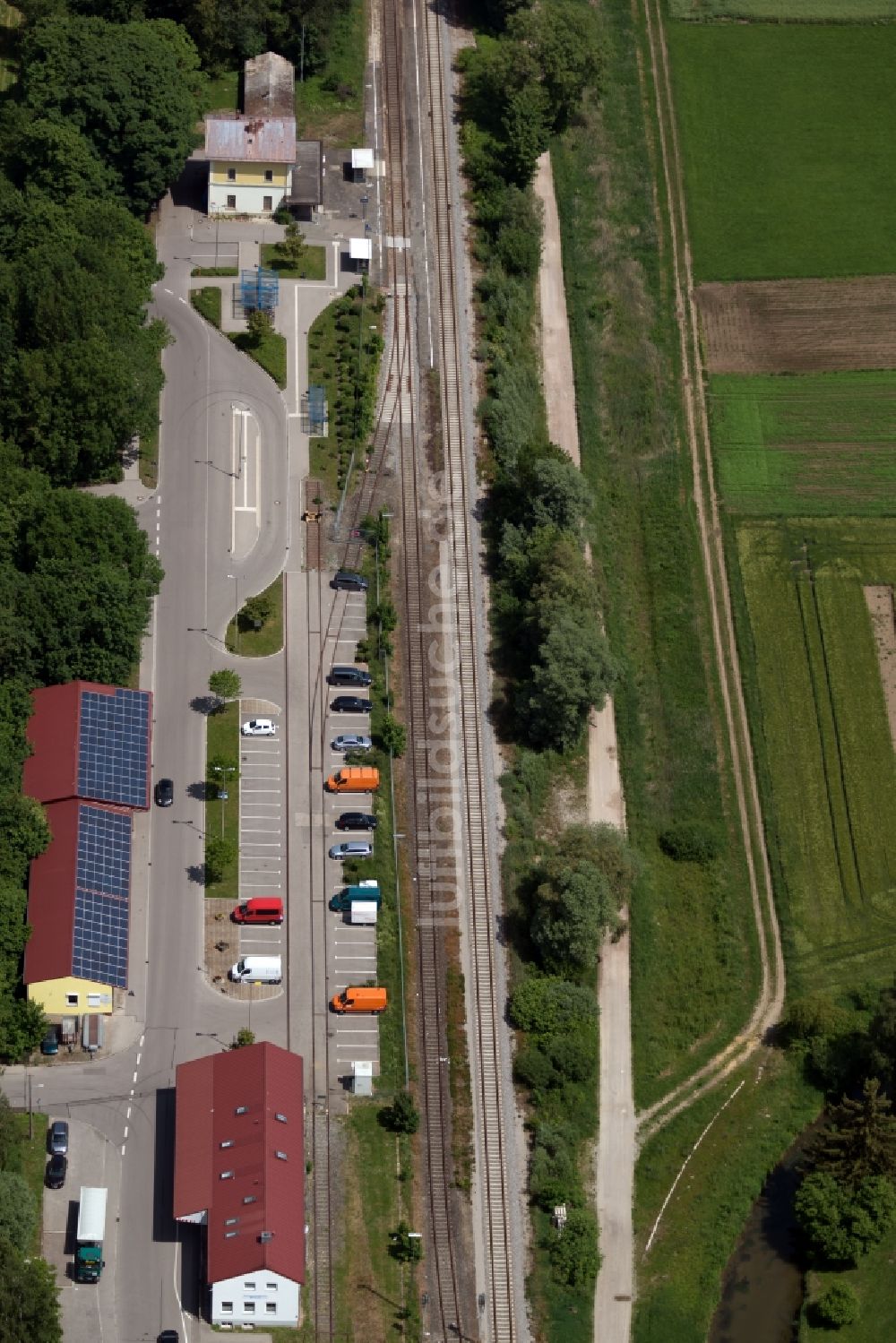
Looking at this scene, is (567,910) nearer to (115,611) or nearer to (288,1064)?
(288,1064)

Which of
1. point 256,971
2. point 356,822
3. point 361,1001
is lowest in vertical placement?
point 361,1001

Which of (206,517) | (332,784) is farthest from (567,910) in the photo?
(206,517)

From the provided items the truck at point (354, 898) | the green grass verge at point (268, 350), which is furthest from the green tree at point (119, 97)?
the truck at point (354, 898)

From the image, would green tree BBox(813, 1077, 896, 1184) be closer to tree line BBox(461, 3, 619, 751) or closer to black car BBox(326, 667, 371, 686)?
tree line BBox(461, 3, 619, 751)

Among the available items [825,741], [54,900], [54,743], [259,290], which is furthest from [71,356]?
[825,741]

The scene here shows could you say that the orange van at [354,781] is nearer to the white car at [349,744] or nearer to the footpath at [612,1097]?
the white car at [349,744]

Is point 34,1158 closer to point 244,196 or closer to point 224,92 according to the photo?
point 244,196
